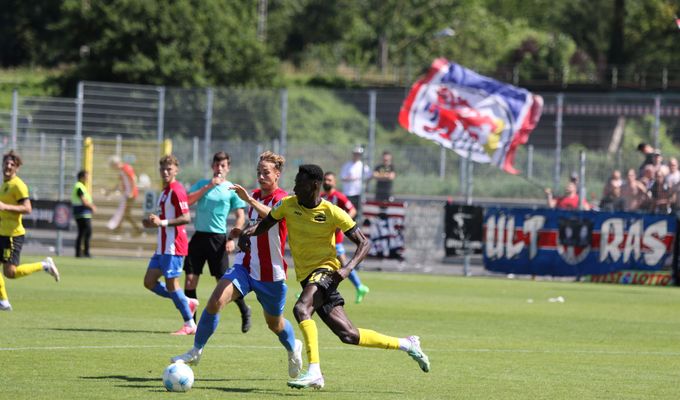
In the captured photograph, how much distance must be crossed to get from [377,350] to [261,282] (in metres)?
3.45

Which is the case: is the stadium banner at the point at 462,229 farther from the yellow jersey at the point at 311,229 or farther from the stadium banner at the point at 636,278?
the yellow jersey at the point at 311,229

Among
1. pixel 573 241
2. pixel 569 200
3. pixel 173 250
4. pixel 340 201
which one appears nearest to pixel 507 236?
pixel 573 241

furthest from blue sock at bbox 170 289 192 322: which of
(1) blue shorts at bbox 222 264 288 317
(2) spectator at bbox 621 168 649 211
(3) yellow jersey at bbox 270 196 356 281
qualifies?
(2) spectator at bbox 621 168 649 211

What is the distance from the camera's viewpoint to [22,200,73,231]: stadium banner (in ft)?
104

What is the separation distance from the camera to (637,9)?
79.4 m

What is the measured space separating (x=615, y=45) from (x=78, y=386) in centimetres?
6686

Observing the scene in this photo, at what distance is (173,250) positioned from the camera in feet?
51.4

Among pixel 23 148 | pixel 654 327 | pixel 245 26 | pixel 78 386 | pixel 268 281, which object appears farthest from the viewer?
pixel 245 26

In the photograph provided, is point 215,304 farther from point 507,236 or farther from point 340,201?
point 507,236

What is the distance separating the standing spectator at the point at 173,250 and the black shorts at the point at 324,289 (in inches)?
176

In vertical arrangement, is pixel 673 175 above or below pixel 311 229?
above

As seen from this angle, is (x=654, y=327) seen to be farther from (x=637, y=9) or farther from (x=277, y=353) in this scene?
(x=637, y=9)

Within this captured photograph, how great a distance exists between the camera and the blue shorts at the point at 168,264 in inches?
613

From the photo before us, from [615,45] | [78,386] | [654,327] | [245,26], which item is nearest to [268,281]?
[78,386]
